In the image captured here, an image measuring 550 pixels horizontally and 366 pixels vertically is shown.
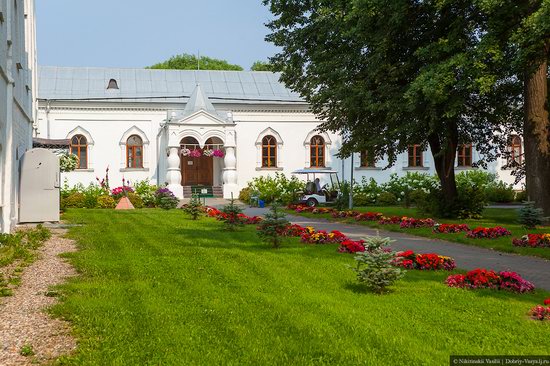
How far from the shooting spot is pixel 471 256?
497 inches

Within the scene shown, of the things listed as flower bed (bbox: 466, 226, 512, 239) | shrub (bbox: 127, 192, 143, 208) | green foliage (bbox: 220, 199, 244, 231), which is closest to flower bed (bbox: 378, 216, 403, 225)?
flower bed (bbox: 466, 226, 512, 239)

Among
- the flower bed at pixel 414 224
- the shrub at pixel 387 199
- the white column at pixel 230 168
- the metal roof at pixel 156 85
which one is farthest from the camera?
the metal roof at pixel 156 85

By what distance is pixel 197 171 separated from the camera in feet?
134

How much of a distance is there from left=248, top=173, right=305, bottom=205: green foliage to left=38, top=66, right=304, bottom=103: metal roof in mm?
6977

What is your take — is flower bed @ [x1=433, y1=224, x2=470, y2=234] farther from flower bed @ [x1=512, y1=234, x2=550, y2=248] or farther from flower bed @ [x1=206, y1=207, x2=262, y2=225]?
flower bed @ [x1=206, y1=207, x2=262, y2=225]

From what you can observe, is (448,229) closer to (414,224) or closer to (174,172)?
(414,224)

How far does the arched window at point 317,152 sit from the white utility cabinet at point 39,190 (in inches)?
976

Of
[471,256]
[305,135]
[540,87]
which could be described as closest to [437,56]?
[540,87]

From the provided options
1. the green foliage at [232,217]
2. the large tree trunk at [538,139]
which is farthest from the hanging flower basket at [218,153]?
the large tree trunk at [538,139]

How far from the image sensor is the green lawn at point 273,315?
5.41 metres

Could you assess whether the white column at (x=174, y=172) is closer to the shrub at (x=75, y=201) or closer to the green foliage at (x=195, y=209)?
the shrub at (x=75, y=201)

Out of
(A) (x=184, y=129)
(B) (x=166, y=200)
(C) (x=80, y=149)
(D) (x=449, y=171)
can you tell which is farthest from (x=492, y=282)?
(C) (x=80, y=149)

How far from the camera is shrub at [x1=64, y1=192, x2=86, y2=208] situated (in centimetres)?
2906

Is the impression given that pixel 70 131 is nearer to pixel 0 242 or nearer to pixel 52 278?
pixel 0 242
